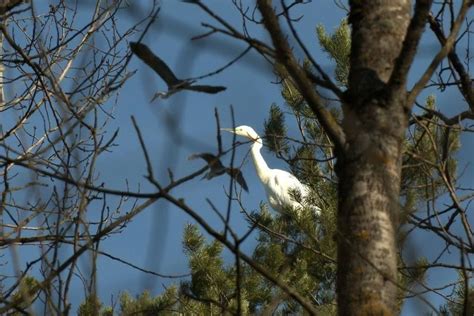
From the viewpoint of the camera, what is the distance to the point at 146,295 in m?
1.66

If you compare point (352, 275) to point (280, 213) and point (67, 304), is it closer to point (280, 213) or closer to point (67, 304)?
point (67, 304)

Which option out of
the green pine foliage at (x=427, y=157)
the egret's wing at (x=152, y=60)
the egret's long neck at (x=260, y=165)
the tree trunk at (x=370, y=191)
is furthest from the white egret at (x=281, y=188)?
the tree trunk at (x=370, y=191)

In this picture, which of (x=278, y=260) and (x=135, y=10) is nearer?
(x=135, y=10)

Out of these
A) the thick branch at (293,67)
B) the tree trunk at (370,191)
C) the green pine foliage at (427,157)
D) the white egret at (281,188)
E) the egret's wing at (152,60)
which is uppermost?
the white egret at (281,188)

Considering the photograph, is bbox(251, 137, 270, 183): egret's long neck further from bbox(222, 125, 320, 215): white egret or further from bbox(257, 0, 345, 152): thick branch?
bbox(257, 0, 345, 152): thick branch

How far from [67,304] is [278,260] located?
7.04m

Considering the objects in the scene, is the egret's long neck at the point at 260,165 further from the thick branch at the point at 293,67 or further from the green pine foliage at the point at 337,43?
the thick branch at the point at 293,67

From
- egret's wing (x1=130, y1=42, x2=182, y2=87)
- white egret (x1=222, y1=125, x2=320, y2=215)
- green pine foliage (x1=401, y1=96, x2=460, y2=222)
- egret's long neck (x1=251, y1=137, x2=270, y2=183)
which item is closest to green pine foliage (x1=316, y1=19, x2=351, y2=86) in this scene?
white egret (x1=222, y1=125, x2=320, y2=215)

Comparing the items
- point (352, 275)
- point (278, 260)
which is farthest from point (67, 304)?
point (278, 260)

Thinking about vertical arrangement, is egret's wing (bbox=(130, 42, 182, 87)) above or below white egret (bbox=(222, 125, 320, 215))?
below

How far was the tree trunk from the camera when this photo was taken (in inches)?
61.7

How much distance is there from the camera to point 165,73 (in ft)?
5.93

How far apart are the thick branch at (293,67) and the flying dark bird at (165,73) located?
17 cm

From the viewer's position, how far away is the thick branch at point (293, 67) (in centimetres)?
163
